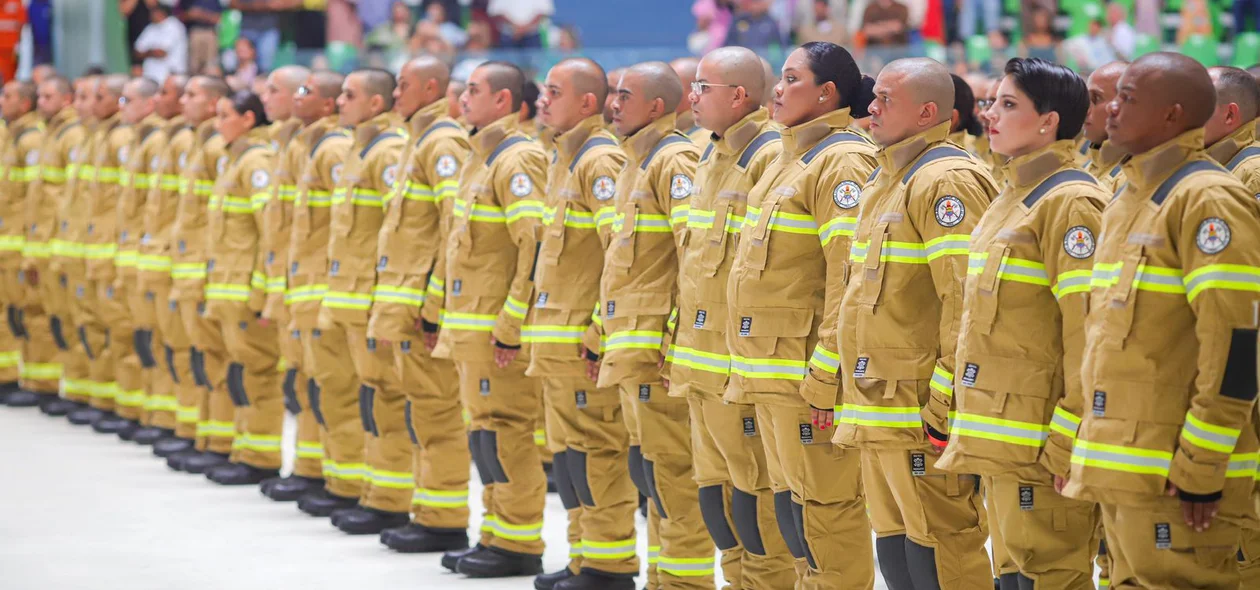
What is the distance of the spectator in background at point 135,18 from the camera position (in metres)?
17.0

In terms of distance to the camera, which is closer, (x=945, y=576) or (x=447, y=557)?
(x=945, y=576)

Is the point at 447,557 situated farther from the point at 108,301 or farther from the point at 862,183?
the point at 108,301

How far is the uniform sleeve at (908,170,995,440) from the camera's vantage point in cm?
498

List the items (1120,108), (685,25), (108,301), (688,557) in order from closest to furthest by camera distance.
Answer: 1. (1120,108)
2. (688,557)
3. (108,301)
4. (685,25)

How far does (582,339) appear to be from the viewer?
271 inches

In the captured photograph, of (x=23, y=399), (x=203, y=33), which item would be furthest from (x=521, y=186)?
(x=203, y=33)

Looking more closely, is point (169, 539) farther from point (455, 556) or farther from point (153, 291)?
point (153, 291)

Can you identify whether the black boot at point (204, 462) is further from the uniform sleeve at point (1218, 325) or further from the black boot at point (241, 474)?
the uniform sleeve at point (1218, 325)

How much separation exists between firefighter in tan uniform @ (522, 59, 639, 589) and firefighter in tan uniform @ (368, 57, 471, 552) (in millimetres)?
1114

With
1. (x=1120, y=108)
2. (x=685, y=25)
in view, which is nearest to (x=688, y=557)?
(x=1120, y=108)

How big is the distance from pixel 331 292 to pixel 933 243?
4.23m

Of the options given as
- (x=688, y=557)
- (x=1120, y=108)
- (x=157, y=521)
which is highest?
(x=1120, y=108)

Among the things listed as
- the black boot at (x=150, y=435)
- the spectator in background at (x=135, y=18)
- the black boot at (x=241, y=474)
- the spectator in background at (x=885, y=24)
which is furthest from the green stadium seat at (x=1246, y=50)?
the spectator in background at (x=135, y=18)

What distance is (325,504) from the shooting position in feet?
29.7
